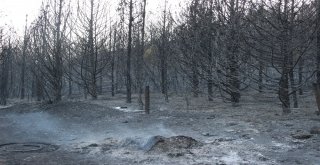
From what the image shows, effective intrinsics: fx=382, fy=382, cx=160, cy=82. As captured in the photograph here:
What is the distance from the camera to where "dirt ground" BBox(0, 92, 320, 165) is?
7.92m

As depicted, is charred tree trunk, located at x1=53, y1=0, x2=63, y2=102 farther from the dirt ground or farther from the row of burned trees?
the dirt ground

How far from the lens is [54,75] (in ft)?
70.1

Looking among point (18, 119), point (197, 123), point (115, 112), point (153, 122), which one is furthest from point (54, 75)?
point (197, 123)

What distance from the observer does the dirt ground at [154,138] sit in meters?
7.92

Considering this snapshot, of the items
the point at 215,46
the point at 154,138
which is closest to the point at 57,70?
the point at 215,46

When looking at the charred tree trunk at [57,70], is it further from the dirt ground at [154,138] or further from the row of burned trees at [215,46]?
the dirt ground at [154,138]

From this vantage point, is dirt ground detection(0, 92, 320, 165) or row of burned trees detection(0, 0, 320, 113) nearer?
dirt ground detection(0, 92, 320, 165)

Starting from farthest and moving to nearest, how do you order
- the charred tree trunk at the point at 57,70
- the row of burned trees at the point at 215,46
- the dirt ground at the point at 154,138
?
the charred tree trunk at the point at 57,70
the row of burned trees at the point at 215,46
the dirt ground at the point at 154,138

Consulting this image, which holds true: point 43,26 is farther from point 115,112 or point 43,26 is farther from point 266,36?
point 266,36

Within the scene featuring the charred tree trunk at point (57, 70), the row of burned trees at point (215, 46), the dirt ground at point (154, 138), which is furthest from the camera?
the charred tree trunk at point (57, 70)

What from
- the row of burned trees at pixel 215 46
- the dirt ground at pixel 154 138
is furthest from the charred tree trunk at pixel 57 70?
the dirt ground at pixel 154 138

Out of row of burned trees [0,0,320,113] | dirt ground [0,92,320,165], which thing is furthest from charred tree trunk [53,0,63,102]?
dirt ground [0,92,320,165]

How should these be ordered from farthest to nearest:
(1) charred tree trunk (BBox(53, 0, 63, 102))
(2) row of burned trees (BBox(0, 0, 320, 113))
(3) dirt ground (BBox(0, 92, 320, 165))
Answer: (1) charred tree trunk (BBox(53, 0, 63, 102))
(2) row of burned trees (BBox(0, 0, 320, 113))
(3) dirt ground (BBox(0, 92, 320, 165))

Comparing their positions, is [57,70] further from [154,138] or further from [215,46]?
[154,138]
